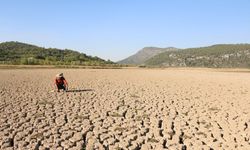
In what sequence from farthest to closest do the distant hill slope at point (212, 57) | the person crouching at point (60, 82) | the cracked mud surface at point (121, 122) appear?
1. the distant hill slope at point (212, 57)
2. the person crouching at point (60, 82)
3. the cracked mud surface at point (121, 122)

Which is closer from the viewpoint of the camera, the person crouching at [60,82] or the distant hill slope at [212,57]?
the person crouching at [60,82]

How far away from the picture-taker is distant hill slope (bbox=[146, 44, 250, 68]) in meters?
129

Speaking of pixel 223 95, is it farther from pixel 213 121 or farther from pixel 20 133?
pixel 20 133

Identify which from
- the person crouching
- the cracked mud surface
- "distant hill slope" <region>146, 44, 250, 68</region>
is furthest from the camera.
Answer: "distant hill slope" <region>146, 44, 250, 68</region>

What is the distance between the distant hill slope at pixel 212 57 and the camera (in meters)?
129

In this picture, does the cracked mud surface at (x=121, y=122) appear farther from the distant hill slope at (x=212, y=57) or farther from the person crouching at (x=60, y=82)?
the distant hill slope at (x=212, y=57)

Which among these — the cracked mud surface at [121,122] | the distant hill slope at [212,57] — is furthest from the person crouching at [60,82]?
the distant hill slope at [212,57]

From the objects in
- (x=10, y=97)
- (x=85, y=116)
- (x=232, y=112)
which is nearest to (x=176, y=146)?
(x=85, y=116)

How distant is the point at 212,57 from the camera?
14025cm

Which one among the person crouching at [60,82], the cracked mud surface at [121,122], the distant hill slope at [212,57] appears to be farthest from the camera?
the distant hill slope at [212,57]

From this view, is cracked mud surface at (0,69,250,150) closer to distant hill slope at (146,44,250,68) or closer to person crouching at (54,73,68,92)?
person crouching at (54,73,68,92)

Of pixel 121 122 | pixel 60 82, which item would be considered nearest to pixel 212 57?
pixel 60 82

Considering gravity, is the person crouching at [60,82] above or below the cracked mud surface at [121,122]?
above

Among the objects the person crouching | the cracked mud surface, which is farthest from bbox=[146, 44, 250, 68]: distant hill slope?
the cracked mud surface
